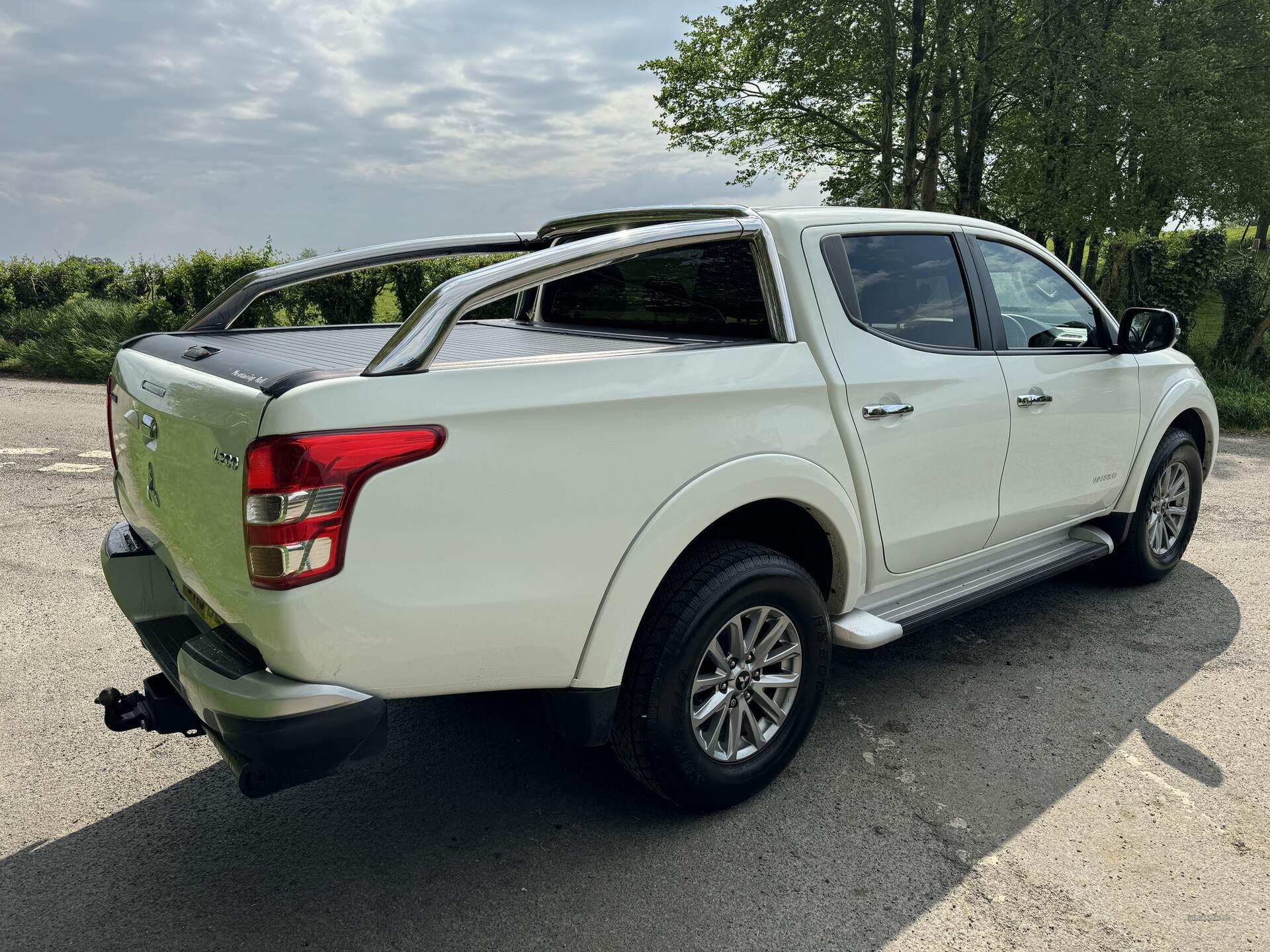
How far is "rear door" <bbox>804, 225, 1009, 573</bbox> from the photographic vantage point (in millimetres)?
3176

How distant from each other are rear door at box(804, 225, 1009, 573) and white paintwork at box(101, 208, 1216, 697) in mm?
13

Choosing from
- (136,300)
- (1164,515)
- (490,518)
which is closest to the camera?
(490,518)

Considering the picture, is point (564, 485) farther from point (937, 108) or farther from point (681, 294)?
point (937, 108)

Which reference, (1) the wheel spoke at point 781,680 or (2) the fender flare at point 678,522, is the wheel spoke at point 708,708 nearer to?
(1) the wheel spoke at point 781,680

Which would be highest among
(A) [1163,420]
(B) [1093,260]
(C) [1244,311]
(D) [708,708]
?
(B) [1093,260]

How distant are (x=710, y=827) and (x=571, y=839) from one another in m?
0.42

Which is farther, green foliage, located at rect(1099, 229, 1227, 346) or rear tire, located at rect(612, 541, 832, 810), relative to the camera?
green foliage, located at rect(1099, 229, 1227, 346)

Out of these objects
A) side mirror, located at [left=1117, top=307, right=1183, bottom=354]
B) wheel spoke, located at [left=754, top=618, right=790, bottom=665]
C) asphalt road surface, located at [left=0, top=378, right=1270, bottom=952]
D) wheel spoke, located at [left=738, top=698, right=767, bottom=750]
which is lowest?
asphalt road surface, located at [left=0, top=378, right=1270, bottom=952]

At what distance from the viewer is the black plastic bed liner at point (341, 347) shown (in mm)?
2345

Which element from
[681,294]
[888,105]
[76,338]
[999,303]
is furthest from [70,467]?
[888,105]

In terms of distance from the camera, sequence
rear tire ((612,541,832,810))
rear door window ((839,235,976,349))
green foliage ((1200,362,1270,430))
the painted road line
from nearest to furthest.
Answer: rear tire ((612,541,832,810)) → rear door window ((839,235,976,349)) → the painted road line → green foliage ((1200,362,1270,430))

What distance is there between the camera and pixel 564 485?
235cm

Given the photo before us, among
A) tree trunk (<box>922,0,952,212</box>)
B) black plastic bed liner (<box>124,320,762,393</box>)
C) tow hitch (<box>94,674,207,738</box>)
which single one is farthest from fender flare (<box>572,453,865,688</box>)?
tree trunk (<box>922,0,952,212</box>)

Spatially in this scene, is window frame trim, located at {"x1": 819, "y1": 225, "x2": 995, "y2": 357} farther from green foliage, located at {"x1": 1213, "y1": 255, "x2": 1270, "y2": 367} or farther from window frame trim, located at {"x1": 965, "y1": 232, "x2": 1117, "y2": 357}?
green foliage, located at {"x1": 1213, "y1": 255, "x2": 1270, "y2": 367}
